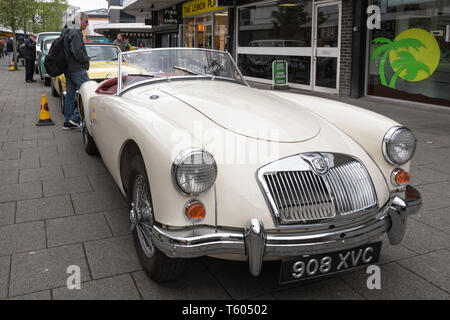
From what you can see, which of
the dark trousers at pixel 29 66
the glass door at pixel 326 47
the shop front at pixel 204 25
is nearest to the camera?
the glass door at pixel 326 47

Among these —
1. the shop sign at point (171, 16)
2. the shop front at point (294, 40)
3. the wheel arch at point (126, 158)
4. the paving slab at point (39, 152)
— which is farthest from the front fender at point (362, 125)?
the shop sign at point (171, 16)

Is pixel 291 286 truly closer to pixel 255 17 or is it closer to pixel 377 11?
pixel 377 11

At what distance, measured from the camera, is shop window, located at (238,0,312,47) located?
12391 millimetres

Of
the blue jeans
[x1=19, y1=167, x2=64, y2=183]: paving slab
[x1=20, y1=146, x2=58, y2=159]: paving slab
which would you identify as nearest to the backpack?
the blue jeans

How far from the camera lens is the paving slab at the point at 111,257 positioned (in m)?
2.85

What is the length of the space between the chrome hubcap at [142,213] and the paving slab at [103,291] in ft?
0.72

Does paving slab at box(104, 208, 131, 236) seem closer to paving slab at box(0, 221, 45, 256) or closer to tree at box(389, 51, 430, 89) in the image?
paving slab at box(0, 221, 45, 256)

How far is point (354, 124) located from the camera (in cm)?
317

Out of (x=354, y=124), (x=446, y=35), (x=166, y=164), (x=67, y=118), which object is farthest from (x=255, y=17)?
(x=166, y=164)

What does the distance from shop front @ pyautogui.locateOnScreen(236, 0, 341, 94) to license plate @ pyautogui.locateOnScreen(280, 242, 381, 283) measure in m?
9.12

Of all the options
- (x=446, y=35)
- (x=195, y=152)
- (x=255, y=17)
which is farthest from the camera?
(x=255, y=17)

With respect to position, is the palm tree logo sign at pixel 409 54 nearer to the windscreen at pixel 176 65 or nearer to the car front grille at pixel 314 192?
the windscreen at pixel 176 65
